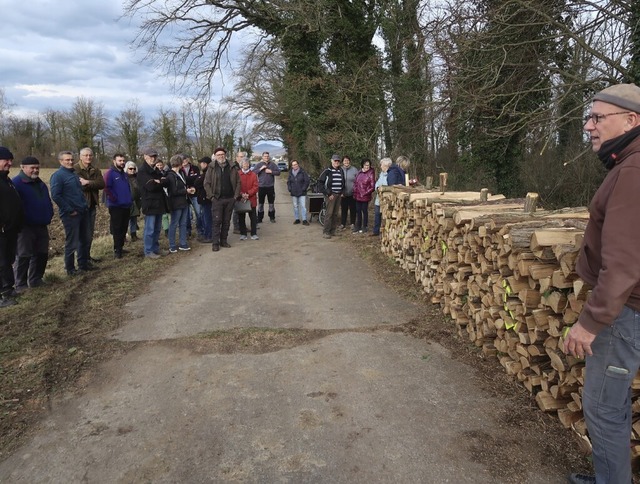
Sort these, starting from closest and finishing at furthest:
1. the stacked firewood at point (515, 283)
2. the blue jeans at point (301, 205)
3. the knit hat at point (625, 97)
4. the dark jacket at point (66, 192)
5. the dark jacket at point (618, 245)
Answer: the dark jacket at point (618, 245) < the knit hat at point (625, 97) < the stacked firewood at point (515, 283) < the dark jacket at point (66, 192) < the blue jeans at point (301, 205)

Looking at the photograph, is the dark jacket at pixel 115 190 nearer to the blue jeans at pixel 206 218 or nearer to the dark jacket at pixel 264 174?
the blue jeans at pixel 206 218

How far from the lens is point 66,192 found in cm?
714

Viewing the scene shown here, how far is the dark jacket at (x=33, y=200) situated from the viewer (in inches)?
252

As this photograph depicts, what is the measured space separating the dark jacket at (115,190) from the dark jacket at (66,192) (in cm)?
98

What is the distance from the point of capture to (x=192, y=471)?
2898mm

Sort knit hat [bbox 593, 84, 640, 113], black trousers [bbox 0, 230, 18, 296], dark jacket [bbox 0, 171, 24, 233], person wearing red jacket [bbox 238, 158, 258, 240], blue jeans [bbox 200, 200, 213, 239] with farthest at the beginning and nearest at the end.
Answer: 1. person wearing red jacket [bbox 238, 158, 258, 240]
2. blue jeans [bbox 200, 200, 213, 239]
3. black trousers [bbox 0, 230, 18, 296]
4. dark jacket [bbox 0, 171, 24, 233]
5. knit hat [bbox 593, 84, 640, 113]

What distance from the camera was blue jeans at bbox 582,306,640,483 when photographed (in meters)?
2.28

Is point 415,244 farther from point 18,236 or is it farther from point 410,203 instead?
point 18,236

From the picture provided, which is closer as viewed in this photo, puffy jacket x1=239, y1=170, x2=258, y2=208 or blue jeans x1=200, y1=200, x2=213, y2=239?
blue jeans x1=200, y1=200, x2=213, y2=239

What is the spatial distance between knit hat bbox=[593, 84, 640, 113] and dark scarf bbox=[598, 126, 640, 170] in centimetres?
11

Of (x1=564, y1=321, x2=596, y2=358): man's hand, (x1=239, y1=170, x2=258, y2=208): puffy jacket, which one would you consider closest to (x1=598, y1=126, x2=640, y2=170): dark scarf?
(x1=564, y1=321, x2=596, y2=358): man's hand

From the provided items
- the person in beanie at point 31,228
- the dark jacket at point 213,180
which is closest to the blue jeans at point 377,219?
the dark jacket at point 213,180

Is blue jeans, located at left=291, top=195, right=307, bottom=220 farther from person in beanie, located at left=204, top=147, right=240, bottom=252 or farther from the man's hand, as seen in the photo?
the man's hand

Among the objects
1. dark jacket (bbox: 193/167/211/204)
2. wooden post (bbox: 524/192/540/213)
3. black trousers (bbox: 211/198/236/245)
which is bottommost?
black trousers (bbox: 211/198/236/245)
